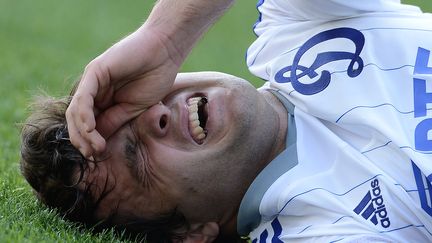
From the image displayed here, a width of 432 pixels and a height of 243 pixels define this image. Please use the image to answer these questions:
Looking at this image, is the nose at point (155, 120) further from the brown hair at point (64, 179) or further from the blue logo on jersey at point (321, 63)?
the blue logo on jersey at point (321, 63)

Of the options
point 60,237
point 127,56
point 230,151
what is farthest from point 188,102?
point 60,237

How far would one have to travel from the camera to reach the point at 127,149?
12.8 feet

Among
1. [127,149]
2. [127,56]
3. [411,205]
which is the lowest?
[411,205]

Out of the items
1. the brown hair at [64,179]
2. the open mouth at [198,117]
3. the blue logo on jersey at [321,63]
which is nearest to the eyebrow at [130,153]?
the brown hair at [64,179]

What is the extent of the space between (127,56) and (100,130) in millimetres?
487

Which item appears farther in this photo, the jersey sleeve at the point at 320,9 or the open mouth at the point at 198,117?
the jersey sleeve at the point at 320,9

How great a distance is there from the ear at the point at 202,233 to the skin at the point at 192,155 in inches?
1.6

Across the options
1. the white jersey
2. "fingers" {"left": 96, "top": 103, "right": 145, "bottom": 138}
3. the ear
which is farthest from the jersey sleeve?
the ear

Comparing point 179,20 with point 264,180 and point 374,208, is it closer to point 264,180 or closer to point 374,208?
point 264,180

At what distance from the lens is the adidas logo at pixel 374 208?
365cm

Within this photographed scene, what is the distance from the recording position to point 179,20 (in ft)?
11.7

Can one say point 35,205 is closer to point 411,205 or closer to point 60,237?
point 60,237

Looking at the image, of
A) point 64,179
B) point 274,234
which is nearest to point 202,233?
point 274,234

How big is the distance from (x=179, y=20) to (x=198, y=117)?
57 cm
